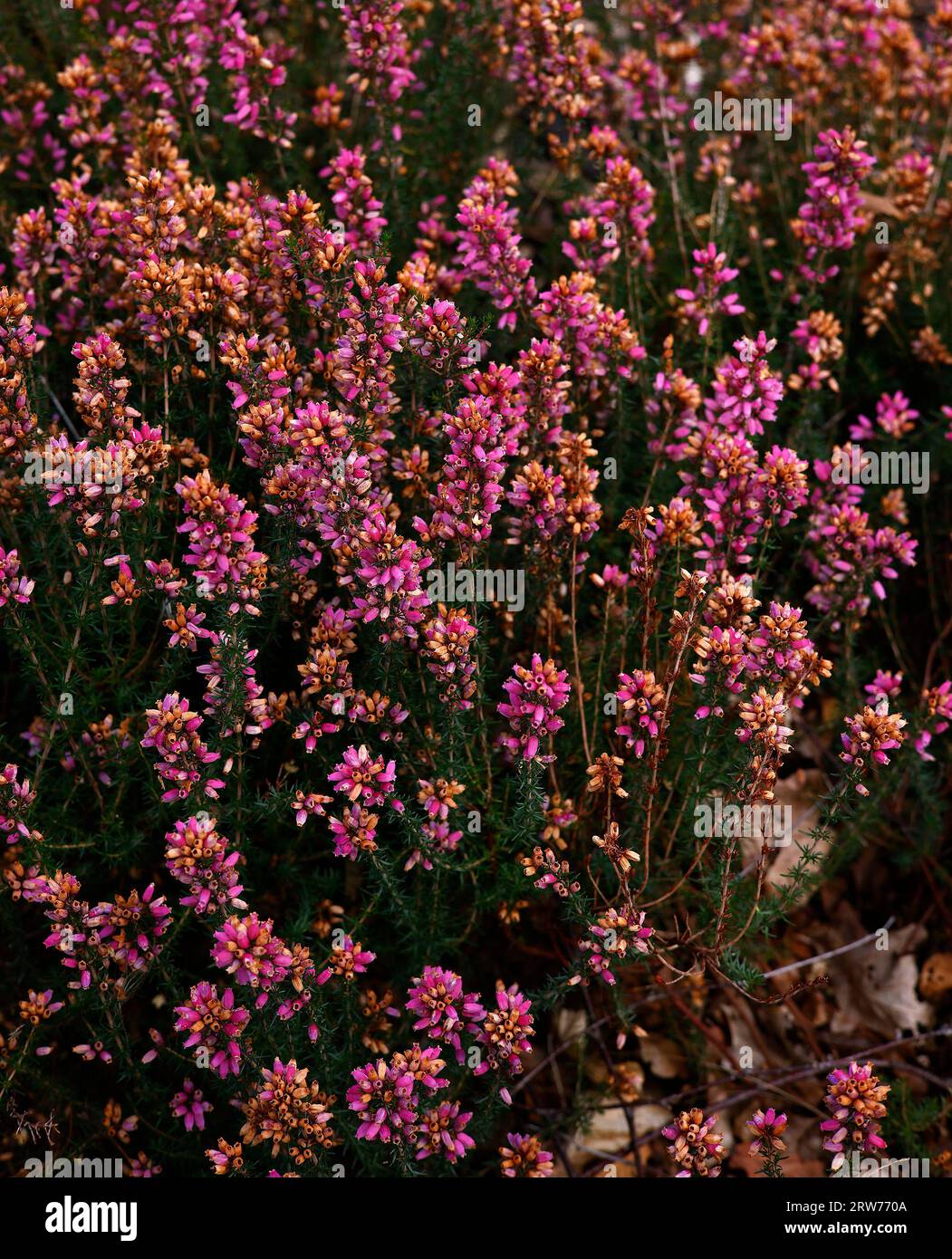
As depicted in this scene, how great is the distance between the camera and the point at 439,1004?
112 inches

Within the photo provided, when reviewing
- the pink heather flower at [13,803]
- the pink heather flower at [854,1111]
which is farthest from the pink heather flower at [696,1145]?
the pink heather flower at [13,803]

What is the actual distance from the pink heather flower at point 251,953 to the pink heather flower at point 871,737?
143 centimetres

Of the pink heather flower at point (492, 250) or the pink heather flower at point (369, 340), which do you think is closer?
the pink heather flower at point (369, 340)

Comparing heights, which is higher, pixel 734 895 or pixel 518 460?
pixel 518 460

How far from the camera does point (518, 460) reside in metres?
3.62

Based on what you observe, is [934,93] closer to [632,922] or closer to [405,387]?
[405,387]

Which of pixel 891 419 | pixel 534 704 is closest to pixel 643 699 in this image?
pixel 534 704

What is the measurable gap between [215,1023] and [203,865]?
1.28 ft

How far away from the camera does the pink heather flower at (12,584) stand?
2.94 m

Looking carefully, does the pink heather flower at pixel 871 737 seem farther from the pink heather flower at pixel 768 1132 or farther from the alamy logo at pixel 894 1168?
the alamy logo at pixel 894 1168

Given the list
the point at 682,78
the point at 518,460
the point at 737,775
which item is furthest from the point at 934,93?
the point at 737,775

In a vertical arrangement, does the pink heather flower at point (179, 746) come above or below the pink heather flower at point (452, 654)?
below

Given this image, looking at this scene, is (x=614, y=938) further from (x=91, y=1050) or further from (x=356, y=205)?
(x=356, y=205)

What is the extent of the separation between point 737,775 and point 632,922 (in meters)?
0.52
